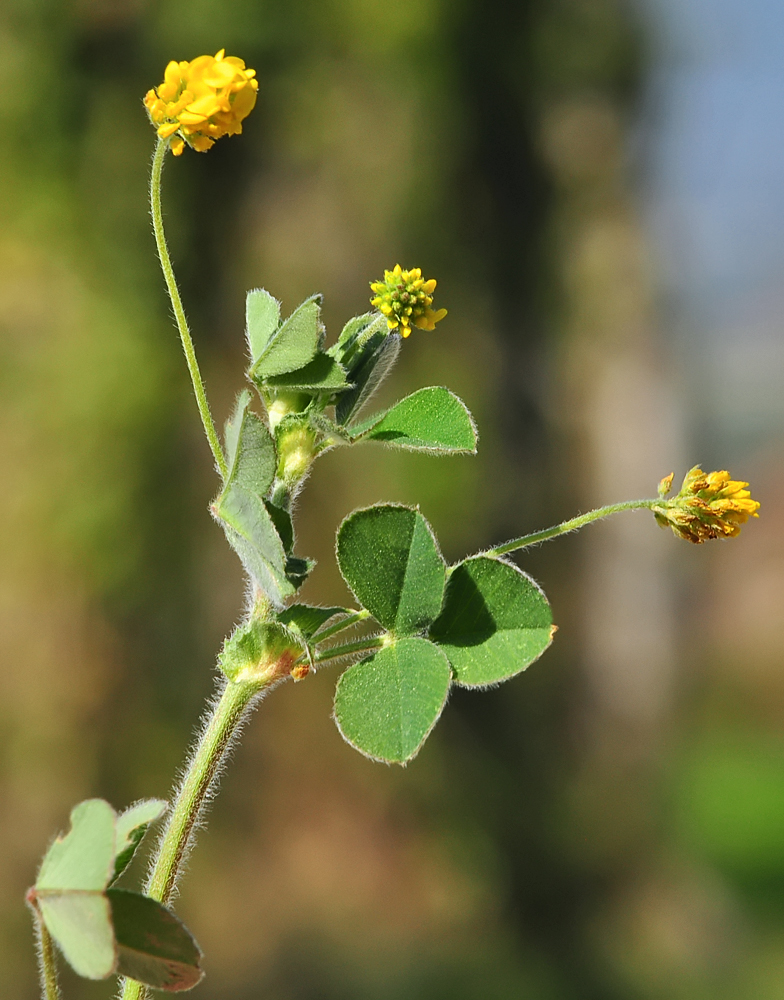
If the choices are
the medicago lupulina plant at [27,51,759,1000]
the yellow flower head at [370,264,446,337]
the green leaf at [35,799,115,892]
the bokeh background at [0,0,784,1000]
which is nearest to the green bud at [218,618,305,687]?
the medicago lupulina plant at [27,51,759,1000]

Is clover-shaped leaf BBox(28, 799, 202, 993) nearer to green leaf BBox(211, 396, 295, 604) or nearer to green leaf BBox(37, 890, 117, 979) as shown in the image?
green leaf BBox(37, 890, 117, 979)

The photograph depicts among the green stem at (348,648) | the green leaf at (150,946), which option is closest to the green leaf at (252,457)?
the green stem at (348,648)

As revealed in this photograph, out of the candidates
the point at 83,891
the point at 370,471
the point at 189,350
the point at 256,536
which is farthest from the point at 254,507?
the point at 370,471

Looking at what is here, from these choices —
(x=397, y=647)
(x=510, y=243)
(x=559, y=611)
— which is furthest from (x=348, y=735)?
(x=559, y=611)

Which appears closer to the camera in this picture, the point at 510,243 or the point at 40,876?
the point at 40,876

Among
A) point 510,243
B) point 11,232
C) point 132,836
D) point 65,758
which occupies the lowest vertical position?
point 65,758

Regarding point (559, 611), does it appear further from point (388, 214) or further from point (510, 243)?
point (388, 214)
